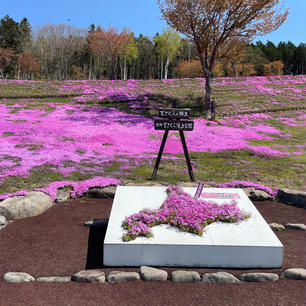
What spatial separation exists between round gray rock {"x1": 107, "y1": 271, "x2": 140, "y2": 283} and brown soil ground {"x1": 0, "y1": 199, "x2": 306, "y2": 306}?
0.51 ft

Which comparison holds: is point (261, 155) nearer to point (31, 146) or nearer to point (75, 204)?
point (75, 204)

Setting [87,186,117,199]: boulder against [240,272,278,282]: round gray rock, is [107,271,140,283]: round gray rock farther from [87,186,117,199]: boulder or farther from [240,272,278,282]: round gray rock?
[87,186,117,199]: boulder

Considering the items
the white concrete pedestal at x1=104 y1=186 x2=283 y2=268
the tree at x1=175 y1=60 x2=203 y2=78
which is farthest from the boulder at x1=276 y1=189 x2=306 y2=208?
the tree at x1=175 y1=60 x2=203 y2=78

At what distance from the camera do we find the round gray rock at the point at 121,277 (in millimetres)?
7469

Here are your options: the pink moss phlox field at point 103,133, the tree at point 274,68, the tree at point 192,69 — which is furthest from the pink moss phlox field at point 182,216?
the tree at point 274,68

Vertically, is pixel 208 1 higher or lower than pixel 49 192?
higher

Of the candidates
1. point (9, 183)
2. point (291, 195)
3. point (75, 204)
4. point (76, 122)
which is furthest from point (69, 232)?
point (76, 122)

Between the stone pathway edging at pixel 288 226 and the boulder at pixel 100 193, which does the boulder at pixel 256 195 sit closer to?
the stone pathway edging at pixel 288 226

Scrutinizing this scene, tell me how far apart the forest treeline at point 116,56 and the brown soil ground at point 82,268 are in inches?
2332

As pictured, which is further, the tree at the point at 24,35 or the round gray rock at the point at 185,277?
the tree at the point at 24,35

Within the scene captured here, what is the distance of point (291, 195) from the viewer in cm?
1360

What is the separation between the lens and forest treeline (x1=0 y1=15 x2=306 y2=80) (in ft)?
243

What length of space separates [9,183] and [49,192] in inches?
95.2

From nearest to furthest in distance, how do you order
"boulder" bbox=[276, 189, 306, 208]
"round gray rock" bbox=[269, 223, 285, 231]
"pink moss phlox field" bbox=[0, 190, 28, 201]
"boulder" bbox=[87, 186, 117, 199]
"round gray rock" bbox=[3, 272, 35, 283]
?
"round gray rock" bbox=[3, 272, 35, 283] → "round gray rock" bbox=[269, 223, 285, 231] → "pink moss phlox field" bbox=[0, 190, 28, 201] → "boulder" bbox=[276, 189, 306, 208] → "boulder" bbox=[87, 186, 117, 199]
